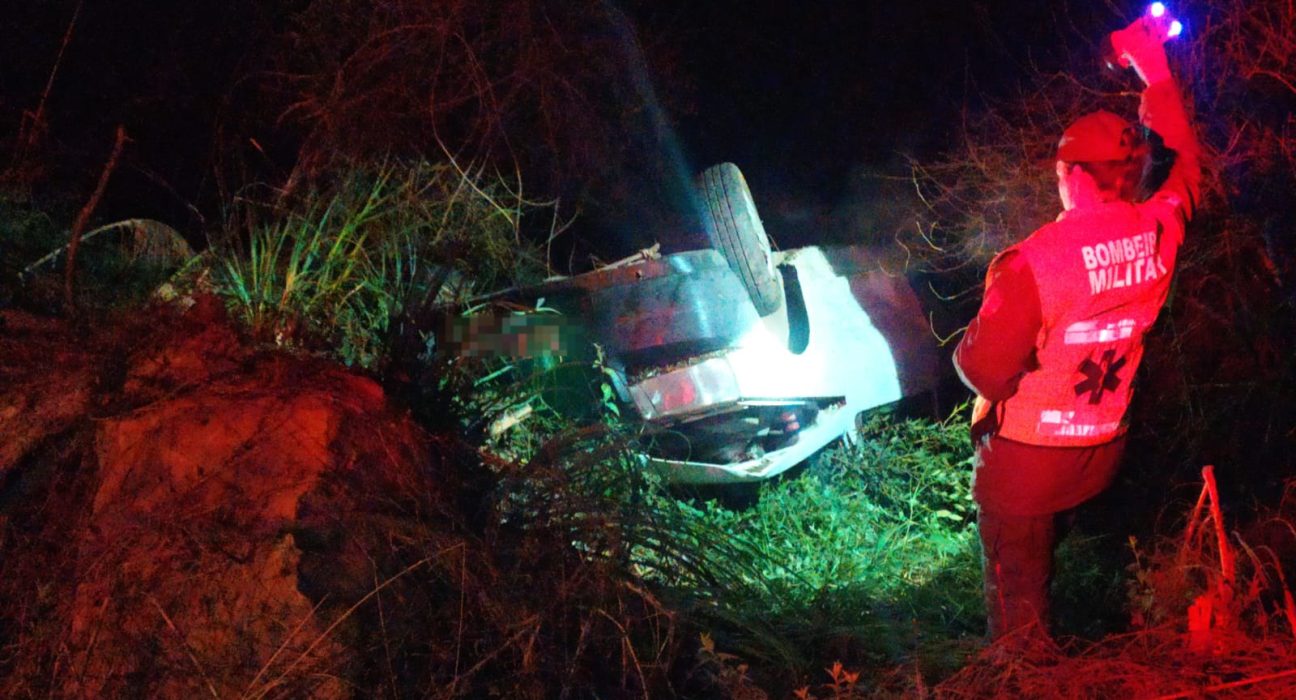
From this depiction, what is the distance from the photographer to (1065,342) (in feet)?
7.40

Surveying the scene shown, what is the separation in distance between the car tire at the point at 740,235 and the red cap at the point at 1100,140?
1.72 m

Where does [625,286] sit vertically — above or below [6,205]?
below

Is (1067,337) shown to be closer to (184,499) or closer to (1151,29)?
(1151,29)

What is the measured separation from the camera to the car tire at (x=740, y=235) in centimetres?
388

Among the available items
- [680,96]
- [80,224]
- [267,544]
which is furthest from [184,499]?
[680,96]

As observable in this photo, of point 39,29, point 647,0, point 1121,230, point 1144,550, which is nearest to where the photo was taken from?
point 1121,230

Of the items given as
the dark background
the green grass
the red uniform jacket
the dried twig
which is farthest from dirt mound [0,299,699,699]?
the dark background

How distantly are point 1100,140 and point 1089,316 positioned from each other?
1.39 ft

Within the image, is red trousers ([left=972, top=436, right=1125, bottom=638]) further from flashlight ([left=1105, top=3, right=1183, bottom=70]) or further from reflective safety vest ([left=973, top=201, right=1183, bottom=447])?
flashlight ([left=1105, top=3, right=1183, bottom=70])

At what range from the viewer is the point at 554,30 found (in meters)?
5.20

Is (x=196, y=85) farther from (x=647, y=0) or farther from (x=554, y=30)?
(x=647, y=0)

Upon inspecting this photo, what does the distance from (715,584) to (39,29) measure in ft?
16.1

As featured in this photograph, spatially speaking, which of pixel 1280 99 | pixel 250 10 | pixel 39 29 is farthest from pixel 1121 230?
pixel 39 29

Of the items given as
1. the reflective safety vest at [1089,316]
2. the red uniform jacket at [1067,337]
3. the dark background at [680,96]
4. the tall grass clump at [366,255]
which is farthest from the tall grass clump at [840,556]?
the dark background at [680,96]
